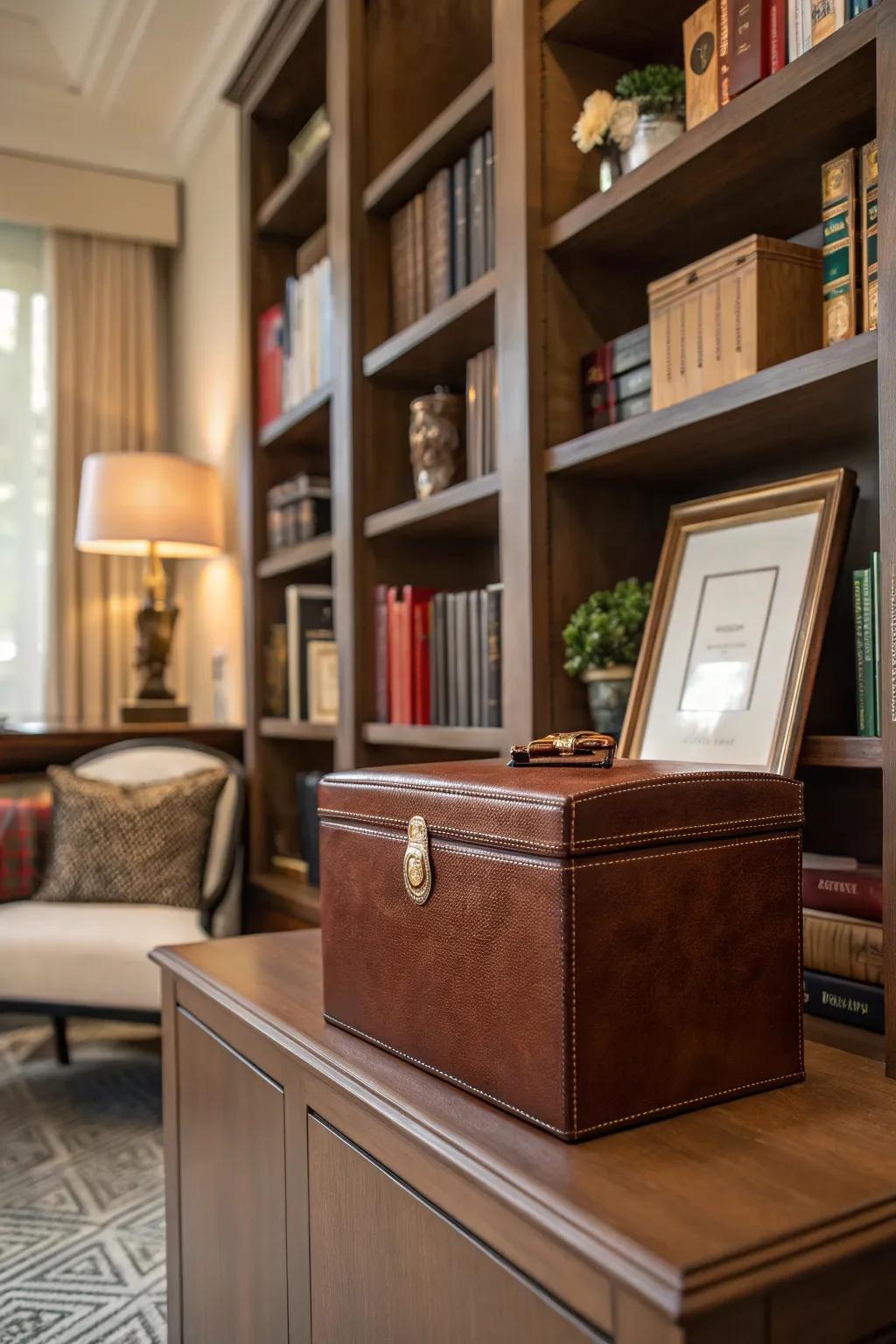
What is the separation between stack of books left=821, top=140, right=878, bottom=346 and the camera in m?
1.18

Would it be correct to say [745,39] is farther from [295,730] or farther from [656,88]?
[295,730]

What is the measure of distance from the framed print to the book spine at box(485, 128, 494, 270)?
0.61 metres

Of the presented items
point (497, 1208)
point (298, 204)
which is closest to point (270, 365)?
point (298, 204)

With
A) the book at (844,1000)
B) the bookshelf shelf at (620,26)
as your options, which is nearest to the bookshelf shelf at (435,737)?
the book at (844,1000)

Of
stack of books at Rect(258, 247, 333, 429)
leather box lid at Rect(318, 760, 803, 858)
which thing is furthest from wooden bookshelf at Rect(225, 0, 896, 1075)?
leather box lid at Rect(318, 760, 803, 858)

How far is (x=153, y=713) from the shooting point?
3289mm

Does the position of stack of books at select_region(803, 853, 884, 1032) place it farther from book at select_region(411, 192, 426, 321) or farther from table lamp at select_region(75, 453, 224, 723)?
table lamp at select_region(75, 453, 224, 723)

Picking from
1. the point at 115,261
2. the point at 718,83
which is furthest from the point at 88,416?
the point at 718,83

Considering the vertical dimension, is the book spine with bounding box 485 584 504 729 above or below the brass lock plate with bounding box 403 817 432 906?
above

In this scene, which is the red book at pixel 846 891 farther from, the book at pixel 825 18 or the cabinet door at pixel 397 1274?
the book at pixel 825 18

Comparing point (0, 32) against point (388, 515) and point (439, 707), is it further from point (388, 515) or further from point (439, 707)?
point (439, 707)

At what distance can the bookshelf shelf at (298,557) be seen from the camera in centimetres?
238

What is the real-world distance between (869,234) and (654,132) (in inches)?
16.0

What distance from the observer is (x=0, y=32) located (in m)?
3.36
